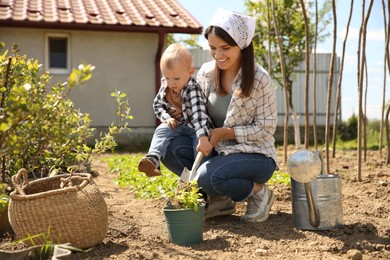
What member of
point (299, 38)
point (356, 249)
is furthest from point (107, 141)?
point (299, 38)

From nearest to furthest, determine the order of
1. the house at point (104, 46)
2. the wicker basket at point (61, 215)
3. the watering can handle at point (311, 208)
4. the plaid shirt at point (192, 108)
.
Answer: the wicker basket at point (61, 215) → the watering can handle at point (311, 208) → the plaid shirt at point (192, 108) → the house at point (104, 46)

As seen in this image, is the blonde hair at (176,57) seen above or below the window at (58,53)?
below

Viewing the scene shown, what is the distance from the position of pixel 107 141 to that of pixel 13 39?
26.6ft

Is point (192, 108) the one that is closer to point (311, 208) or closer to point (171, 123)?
point (171, 123)

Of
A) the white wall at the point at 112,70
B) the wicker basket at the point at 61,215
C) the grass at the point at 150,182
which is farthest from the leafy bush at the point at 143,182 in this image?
the white wall at the point at 112,70

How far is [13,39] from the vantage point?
10750 mm

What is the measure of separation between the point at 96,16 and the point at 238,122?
791 cm

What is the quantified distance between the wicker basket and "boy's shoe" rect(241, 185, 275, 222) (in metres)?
1.02

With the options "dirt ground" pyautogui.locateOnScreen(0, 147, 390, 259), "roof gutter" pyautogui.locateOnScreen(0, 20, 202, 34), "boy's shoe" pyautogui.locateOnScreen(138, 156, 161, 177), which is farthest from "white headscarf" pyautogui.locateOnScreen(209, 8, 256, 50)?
"roof gutter" pyautogui.locateOnScreen(0, 20, 202, 34)

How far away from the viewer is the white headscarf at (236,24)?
3.45 meters

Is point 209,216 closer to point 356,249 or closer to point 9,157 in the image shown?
point 356,249

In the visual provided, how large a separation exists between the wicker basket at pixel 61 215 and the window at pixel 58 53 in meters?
8.30

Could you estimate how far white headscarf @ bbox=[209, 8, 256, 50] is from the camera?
3445 millimetres

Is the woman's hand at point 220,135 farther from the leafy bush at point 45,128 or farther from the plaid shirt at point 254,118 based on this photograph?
the leafy bush at point 45,128
